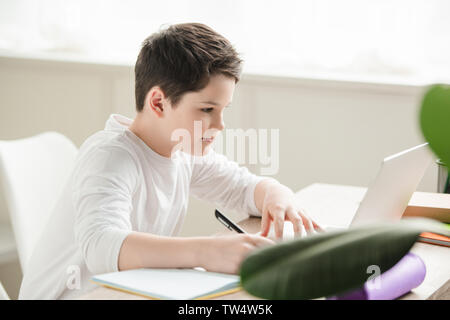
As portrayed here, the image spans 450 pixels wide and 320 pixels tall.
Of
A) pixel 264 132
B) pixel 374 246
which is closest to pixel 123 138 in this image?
pixel 374 246

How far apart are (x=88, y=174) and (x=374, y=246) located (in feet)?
2.35

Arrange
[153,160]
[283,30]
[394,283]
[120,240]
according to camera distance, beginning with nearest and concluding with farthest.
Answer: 1. [394,283]
2. [120,240]
3. [153,160]
4. [283,30]

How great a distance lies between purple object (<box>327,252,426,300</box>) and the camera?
0.76 metres

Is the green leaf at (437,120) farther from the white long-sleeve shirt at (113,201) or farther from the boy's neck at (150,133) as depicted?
the boy's neck at (150,133)

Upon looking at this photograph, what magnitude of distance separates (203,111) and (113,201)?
0.27 metres

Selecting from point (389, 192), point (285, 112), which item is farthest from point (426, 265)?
point (285, 112)

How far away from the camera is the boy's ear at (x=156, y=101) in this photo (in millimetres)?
1163

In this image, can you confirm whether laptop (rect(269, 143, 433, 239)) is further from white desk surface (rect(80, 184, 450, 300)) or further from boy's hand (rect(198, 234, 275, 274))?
boy's hand (rect(198, 234, 275, 274))

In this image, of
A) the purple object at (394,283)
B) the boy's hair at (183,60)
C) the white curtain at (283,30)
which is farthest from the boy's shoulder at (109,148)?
the white curtain at (283,30)

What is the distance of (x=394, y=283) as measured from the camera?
2.59ft

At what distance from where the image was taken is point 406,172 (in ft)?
2.99

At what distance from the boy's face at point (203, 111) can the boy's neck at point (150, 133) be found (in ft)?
0.16

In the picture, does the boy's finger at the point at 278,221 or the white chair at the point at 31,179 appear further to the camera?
the white chair at the point at 31,179

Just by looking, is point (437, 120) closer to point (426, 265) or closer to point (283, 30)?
point (426, 265)
